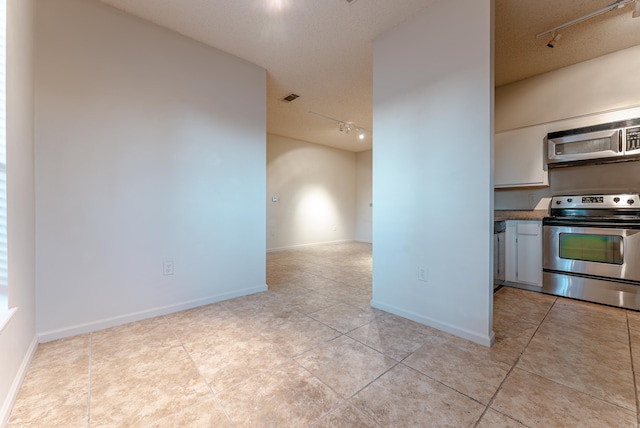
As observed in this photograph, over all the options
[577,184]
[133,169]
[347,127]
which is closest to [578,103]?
[577,184]

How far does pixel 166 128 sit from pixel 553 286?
4397 millimetres

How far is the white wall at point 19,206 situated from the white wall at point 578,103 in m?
4.62

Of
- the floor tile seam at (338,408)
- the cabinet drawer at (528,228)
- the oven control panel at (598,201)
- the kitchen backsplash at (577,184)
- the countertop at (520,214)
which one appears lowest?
the floor tile seam at (338,408)

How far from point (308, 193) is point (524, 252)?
4.52 m

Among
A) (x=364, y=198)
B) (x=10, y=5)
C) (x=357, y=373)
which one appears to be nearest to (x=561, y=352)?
(x=357, y=373)

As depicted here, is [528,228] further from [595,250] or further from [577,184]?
[577,184]

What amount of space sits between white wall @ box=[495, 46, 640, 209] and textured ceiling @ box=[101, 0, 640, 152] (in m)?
0.13

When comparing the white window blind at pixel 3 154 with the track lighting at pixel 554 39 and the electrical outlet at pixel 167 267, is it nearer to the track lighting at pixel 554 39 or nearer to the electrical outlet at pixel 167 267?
the electrical outlet at pixel 167 267

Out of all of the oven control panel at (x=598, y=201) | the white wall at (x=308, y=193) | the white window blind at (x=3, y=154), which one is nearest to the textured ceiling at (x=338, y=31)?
the white window blind at (x=3, y=154)

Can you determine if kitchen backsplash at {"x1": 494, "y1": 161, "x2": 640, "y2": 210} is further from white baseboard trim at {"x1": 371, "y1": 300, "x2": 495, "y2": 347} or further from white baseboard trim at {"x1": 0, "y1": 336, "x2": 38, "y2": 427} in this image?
white baseboard trim at {"x1": 0, "y1": 336, "x2": 38, "y2": 427}

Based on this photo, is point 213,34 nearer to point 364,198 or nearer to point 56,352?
point 56,352

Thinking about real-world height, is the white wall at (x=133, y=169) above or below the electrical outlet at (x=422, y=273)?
above

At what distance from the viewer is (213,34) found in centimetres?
246

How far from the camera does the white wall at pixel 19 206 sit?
4.22 ft
